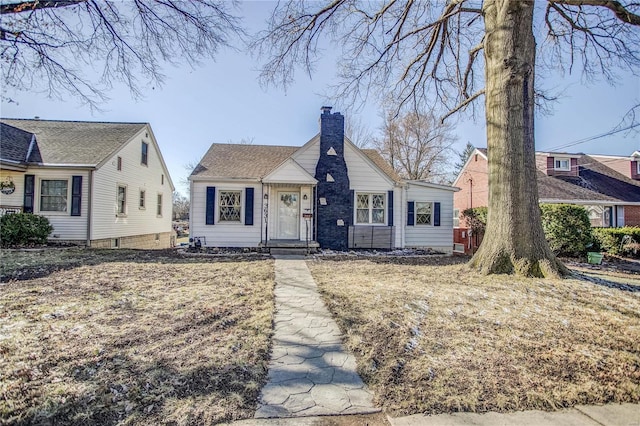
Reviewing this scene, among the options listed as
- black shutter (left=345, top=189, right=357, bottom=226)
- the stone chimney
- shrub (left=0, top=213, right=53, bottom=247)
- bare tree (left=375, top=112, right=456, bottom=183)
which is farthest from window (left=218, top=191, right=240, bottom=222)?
bare tree (left=375, top=112, right=456, bottom=183)

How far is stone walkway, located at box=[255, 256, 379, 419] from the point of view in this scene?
2357 mm

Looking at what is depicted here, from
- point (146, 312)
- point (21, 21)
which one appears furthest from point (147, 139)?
point (146, 312)

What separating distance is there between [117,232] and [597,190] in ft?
87.2

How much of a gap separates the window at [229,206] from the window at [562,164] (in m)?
20.3

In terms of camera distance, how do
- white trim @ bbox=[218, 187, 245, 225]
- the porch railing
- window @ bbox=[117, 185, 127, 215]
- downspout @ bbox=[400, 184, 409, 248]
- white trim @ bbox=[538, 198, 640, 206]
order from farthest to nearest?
1. white trim @ bbox=[538, 198, 640, 206]
2. window @ bbox=[117, 185, 127, 215]
3. downspout @ bbox=[400, 184, 409, 248]
4. white trim @ bbox=[218, 187, 245, 225]
5. the porch railing

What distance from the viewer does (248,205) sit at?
1208cm

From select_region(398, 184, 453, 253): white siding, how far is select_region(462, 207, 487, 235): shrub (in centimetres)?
124

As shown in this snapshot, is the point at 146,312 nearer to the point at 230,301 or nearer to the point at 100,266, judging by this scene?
the point at 230,301

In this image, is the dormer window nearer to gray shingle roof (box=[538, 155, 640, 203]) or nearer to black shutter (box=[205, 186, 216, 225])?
gray shingle roof (box=[538, 155, 640, 203])

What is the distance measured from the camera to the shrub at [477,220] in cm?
1354

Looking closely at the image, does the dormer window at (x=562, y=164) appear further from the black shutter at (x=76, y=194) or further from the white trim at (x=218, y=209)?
the black shutter at (x=76, y=194)

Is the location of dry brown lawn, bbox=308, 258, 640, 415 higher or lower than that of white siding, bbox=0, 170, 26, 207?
lower

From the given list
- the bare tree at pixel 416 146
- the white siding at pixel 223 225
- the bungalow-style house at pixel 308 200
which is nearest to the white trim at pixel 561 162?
the bare tree at pixel 416 146

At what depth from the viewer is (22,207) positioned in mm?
12023
